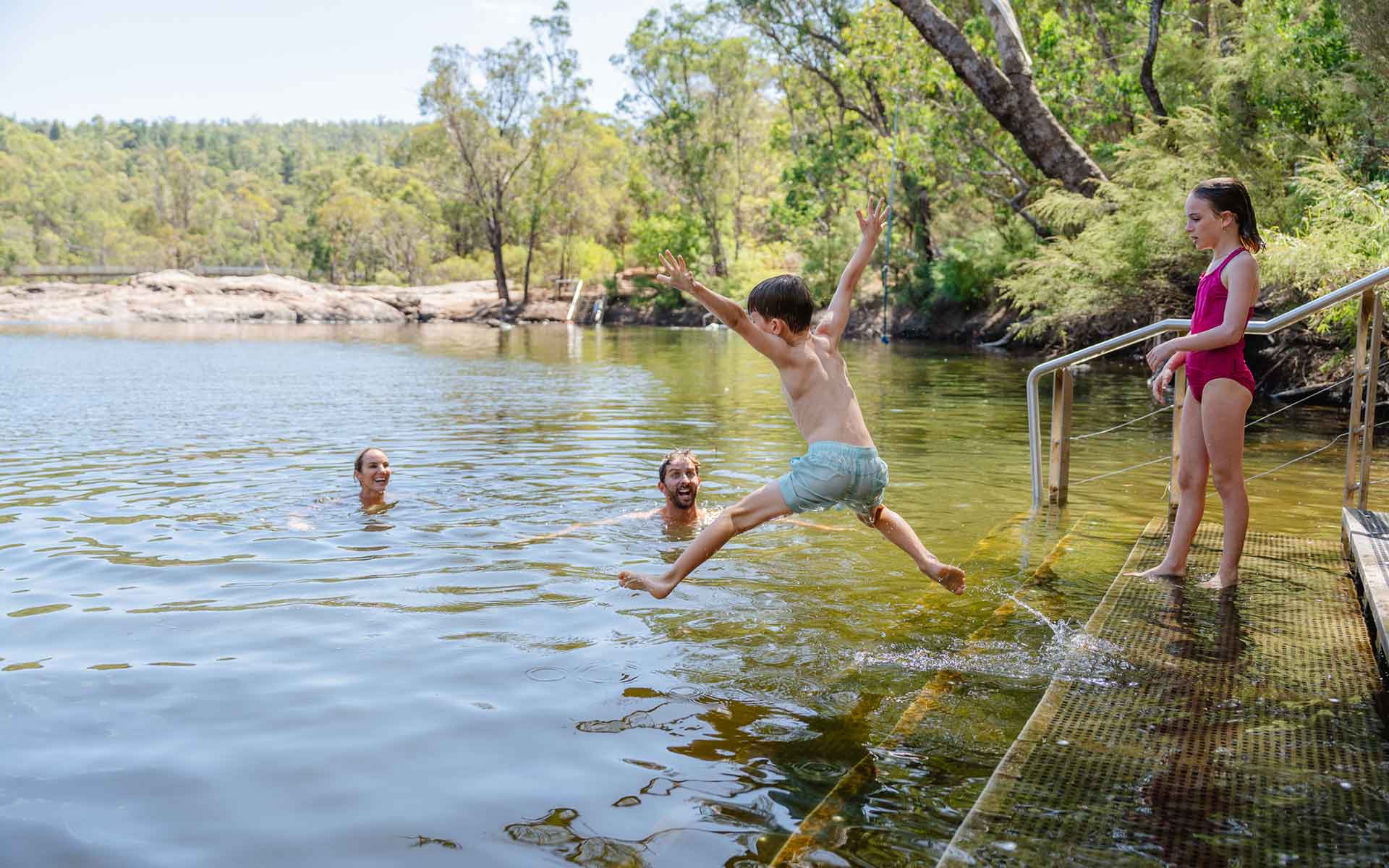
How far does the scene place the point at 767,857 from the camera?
3117 millimetres

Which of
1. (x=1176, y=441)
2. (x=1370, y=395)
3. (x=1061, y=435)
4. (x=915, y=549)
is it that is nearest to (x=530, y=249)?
(x=1061, y=435)

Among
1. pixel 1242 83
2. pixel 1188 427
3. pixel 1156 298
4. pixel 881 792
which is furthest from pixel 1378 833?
pixel 1242 83

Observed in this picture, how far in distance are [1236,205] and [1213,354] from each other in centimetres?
70

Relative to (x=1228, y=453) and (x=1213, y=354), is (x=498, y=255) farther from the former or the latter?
(x=1228, y=453)

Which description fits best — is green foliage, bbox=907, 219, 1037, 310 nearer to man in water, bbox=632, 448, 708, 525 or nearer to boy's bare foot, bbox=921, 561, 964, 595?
man in water, bbox=632, 448, 708, 525

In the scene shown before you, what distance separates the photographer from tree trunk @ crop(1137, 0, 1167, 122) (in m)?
21.4

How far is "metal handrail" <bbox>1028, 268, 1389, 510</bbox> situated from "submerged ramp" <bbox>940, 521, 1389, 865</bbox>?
1.43 metres

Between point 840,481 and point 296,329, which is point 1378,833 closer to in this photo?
point 840,481

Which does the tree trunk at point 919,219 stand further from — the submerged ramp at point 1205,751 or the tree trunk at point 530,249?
the submerged ramp at point 1205,751

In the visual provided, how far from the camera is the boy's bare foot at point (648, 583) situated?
4.97 metres

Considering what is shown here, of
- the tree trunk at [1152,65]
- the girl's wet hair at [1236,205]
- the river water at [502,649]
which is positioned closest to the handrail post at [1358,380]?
the girl's wet hair at [1236,205]

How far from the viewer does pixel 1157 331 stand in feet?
20.0

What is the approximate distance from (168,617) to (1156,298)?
17926 millimetres

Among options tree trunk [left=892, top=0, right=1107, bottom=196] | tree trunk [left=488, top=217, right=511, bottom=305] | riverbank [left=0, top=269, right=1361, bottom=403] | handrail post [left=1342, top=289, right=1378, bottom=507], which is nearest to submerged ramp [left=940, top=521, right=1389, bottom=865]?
handrail post [left=1342, top=289, right=1378, bottom=507]
